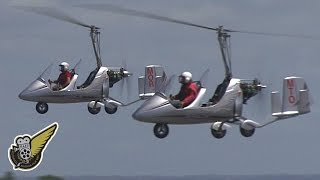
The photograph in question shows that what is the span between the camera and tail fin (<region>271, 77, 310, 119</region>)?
5153 centimetres

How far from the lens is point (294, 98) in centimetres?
5169

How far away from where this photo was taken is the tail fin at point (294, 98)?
51.5 meters

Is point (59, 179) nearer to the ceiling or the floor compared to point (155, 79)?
nearer to the floor

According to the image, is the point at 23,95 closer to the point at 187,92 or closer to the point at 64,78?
the point at 64,78

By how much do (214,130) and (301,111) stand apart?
368 cm

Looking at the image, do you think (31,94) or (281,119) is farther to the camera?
(31,94)

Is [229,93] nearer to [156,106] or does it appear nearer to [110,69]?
[156,106]

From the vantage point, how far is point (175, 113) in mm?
51469

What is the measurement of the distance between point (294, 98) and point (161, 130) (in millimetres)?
5197

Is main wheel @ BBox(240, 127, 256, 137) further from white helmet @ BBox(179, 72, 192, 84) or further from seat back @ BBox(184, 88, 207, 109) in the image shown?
white helmet @ BBox(179, 72, 192, 84)

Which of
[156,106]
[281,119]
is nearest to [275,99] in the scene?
[281,119]

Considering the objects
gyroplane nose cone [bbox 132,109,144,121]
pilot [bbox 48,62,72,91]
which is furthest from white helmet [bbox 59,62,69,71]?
gyroplane nose cone [bbox 132,109,144,121]

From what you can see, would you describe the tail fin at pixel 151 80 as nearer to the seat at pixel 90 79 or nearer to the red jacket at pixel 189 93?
the seat at pixel 90 79

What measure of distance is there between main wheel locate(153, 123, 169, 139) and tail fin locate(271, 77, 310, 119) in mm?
4312
